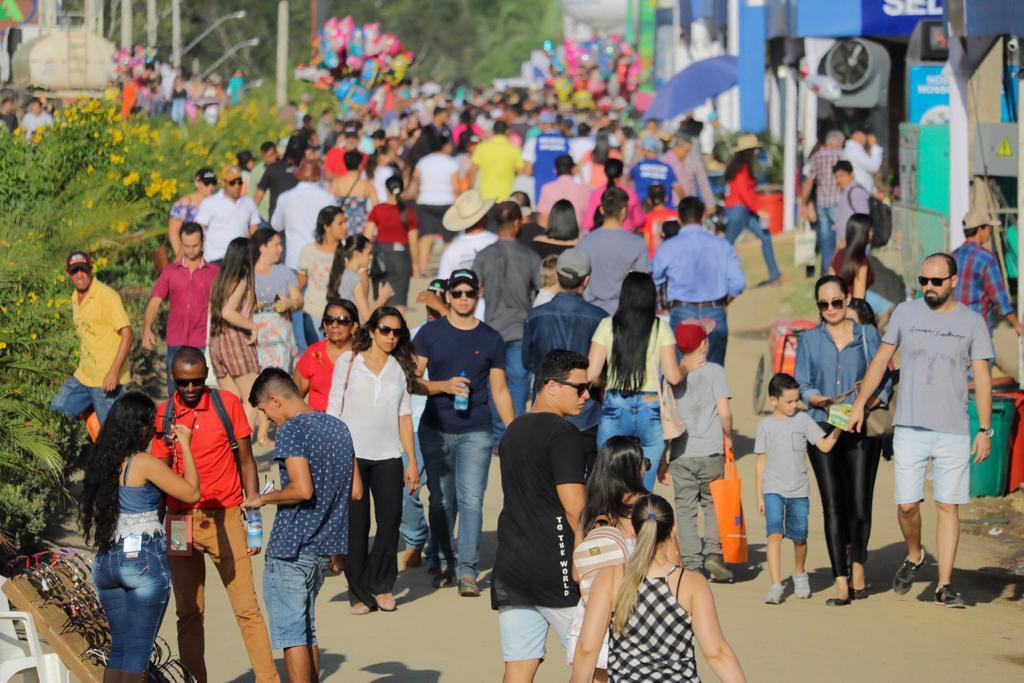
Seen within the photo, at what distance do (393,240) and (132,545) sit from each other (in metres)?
10.4

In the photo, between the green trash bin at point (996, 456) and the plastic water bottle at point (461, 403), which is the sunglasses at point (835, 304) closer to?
the plastic water bottle at point (461, 403)

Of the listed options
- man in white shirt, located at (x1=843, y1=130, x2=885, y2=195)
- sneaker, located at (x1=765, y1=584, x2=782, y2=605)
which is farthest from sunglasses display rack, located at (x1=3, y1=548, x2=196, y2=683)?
man in white shirt, located at (x1=843, y1=130, x2=885, y2=195)

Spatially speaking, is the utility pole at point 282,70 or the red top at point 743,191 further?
the utility pole at point 282,70

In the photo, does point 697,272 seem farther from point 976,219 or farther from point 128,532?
point 128,532

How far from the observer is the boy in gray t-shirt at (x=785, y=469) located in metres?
9.42

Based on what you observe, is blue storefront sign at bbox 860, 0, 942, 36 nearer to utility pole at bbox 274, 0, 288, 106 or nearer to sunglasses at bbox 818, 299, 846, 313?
sunglasses at bbox 818, 299, 846, 313

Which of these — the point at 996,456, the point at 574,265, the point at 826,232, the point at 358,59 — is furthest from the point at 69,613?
the point at 358,59

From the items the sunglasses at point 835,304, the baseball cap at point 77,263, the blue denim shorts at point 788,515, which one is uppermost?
the baseball cap at point 77,263

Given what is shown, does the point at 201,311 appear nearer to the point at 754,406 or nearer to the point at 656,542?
A: the point at 754,406

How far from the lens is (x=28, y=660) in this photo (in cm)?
689

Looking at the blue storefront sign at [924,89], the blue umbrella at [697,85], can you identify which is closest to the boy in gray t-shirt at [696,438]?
the blue storefront sign at [924,89]

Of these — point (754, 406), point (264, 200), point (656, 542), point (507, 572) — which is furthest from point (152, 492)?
point (264, 200)

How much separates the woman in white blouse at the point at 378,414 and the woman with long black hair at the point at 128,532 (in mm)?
2108

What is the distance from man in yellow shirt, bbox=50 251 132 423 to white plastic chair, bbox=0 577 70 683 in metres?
4.02
